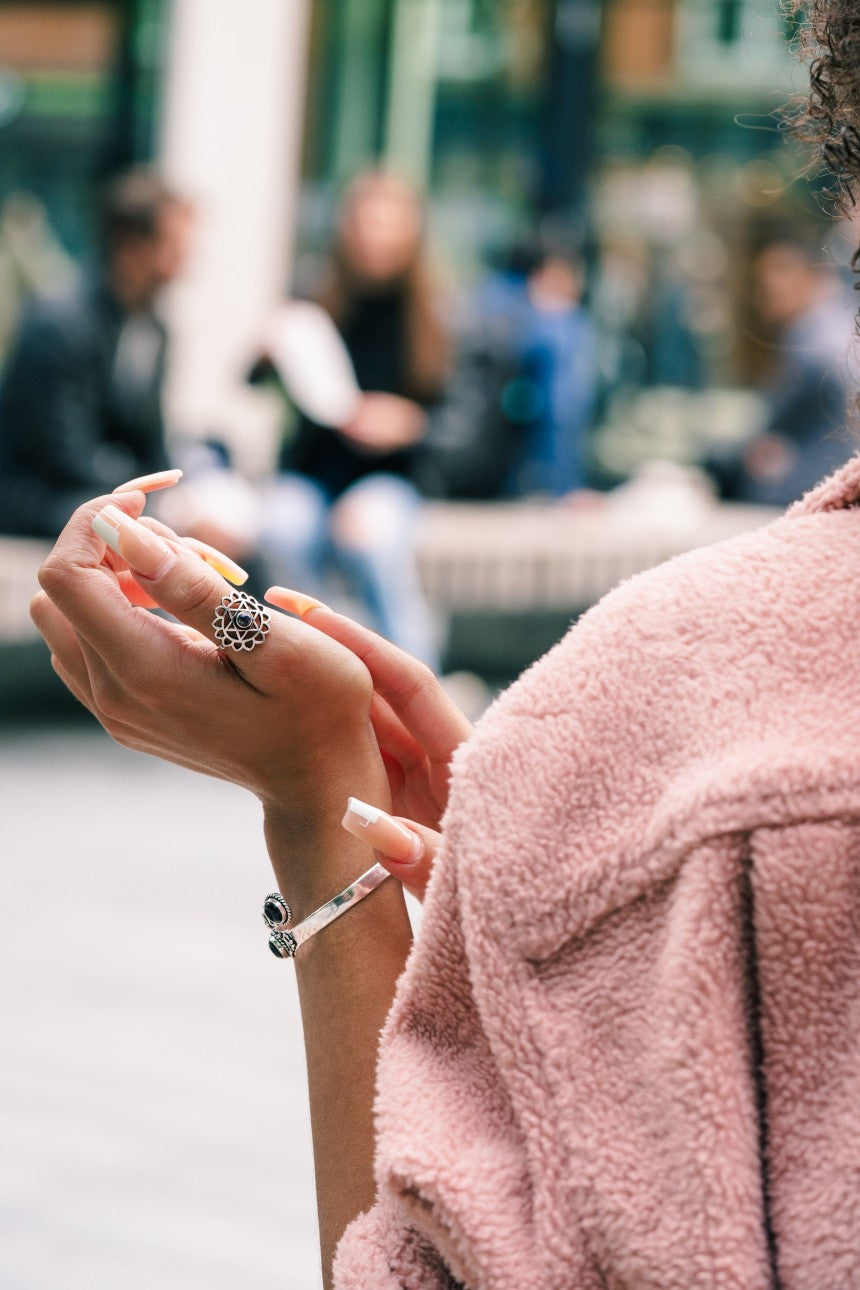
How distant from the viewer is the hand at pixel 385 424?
7191 mm

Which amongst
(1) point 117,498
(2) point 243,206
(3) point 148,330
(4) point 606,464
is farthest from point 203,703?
(4) point 606,464

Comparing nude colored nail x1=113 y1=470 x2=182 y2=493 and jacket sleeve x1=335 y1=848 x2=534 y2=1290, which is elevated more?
nude colored nail x1=113 y1=470 x2=182 y2=493

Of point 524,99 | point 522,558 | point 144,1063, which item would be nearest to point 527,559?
point 522,558

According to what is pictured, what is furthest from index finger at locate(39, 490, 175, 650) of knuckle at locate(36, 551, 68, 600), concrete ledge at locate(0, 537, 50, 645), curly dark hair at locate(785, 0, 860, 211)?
concrete ledge at locate(0, 537, 50, 645)

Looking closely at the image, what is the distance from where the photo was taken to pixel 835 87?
3.46 feet

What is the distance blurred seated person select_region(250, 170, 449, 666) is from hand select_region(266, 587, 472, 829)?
18.6ft

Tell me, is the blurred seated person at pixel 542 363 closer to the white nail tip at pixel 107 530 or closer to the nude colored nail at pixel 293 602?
the nude colored nail at pixel 293 602

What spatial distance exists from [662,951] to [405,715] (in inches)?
16.9

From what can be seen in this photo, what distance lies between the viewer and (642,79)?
10.8 metres

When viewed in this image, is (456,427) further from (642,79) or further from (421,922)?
(421,922)

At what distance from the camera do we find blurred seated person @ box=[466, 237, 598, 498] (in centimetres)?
909

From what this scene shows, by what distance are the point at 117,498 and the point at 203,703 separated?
0.52 ft

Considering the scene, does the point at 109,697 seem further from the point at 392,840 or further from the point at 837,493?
the point at 837,493

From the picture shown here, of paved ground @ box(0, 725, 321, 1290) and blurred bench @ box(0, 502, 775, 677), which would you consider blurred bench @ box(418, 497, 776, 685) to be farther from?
paved ground @ box(0, 725, 321, 1290)
